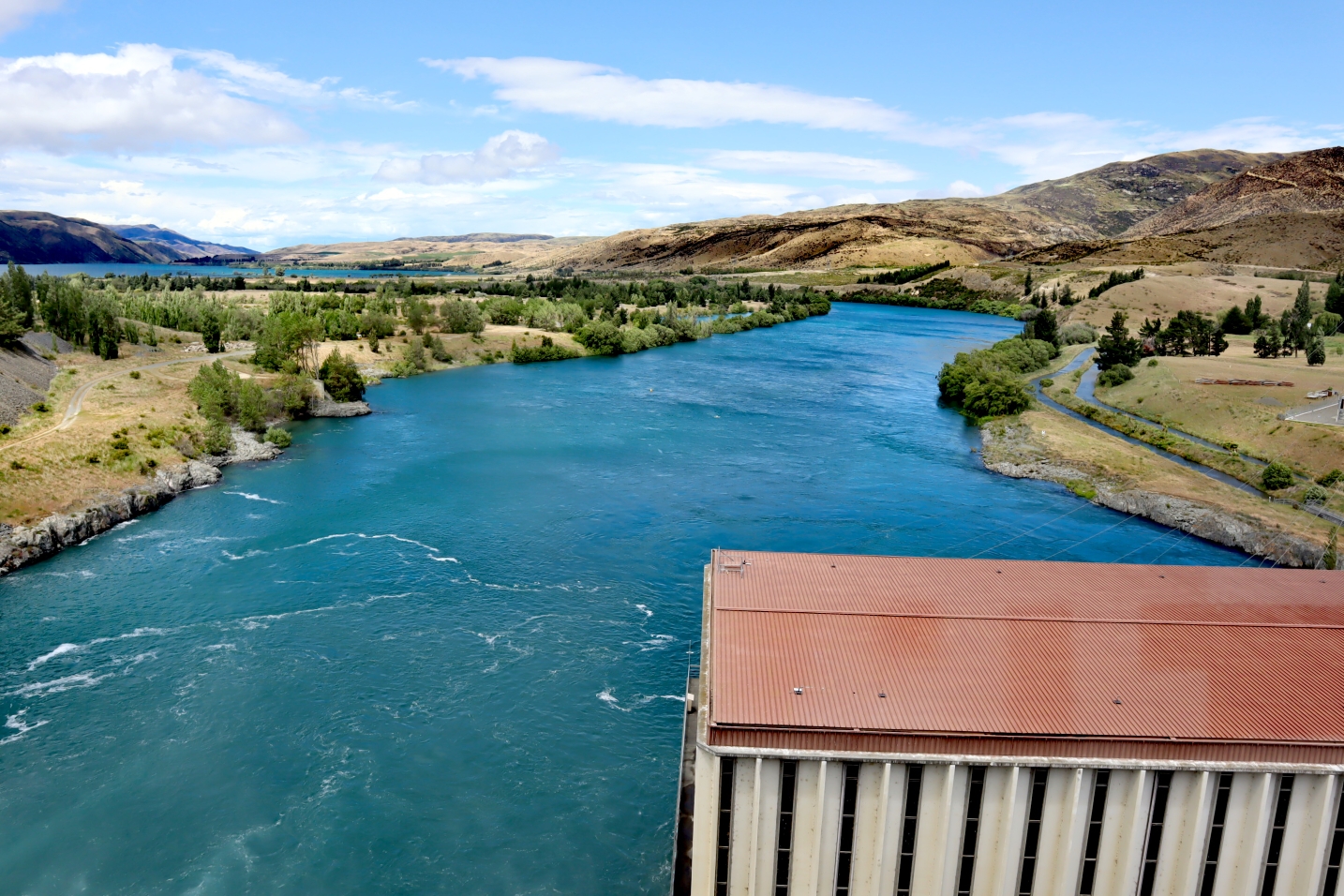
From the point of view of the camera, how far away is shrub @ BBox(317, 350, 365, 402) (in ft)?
255

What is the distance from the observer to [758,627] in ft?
73.5

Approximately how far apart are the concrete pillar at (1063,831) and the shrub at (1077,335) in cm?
11422

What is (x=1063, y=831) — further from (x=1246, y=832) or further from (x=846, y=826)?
(x=846, y=826)

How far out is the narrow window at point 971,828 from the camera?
19.0 meters

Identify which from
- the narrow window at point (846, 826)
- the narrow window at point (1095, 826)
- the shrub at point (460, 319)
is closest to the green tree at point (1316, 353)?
the narrow window at point (1095, 826)

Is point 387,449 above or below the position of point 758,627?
below

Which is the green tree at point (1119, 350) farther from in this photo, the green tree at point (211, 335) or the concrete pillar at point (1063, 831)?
the green tree at point (211, 335)

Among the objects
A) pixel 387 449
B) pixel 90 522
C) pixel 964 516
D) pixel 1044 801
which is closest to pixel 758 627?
pixel 1044 801

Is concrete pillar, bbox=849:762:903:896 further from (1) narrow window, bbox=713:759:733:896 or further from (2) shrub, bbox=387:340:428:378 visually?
(2) shrub, bbox=387:340:428:378

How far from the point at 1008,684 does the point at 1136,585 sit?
783 cm

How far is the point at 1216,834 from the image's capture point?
63.1ft

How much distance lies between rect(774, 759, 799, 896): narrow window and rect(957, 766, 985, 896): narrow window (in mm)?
3709

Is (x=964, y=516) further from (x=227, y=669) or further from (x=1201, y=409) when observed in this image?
(x=227, y=669)

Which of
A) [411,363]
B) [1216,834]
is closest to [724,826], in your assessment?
[1216,834]
